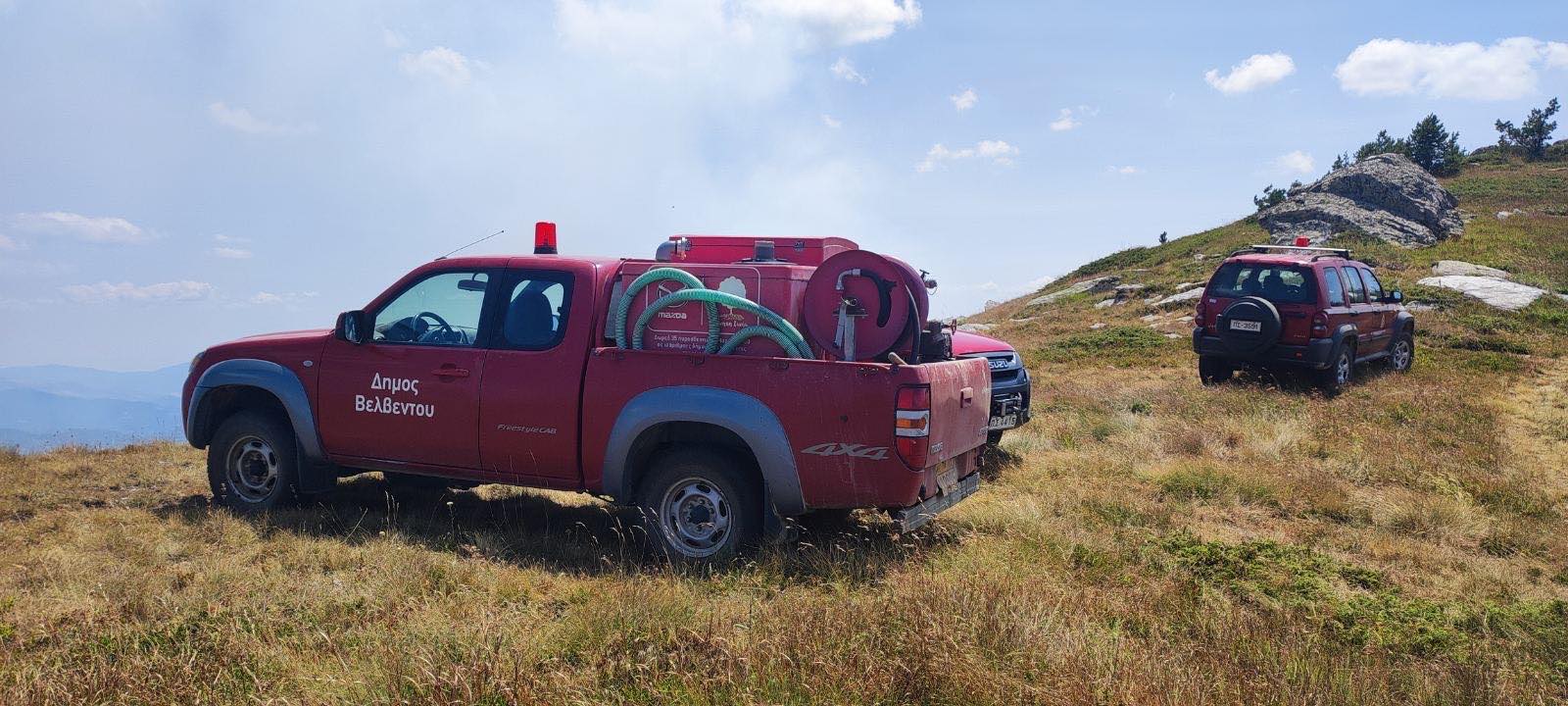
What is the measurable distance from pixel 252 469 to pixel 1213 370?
11645 millimetres

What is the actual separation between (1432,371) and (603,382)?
44.2 feet

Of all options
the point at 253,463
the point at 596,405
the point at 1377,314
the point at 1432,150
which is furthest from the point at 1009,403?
the point at 1432,150

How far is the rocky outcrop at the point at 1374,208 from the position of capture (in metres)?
26.8

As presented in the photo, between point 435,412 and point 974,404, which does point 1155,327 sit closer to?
point 974,404

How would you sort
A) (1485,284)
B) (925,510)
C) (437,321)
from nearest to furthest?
(925,510) < (437,321) < (1485,284)

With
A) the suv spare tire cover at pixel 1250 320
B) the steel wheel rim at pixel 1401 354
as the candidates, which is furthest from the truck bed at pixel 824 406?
the steel wheel rim at pixel 1401 354

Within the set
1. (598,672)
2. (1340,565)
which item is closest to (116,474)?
(598,672)

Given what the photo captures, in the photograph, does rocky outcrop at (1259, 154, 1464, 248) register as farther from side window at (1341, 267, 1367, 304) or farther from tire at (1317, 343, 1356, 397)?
tire at (1317, 343, 1356, 397)

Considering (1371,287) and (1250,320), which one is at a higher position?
(1371,287)

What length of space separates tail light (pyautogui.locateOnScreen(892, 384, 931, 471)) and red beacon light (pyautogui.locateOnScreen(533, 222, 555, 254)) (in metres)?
2.78

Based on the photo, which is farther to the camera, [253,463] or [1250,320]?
[1250,320]

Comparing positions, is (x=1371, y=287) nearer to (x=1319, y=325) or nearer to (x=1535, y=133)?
(x=1319, y=325)

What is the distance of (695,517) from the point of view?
5.53 metres

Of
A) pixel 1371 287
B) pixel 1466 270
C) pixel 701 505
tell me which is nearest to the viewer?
pixel 701 505
